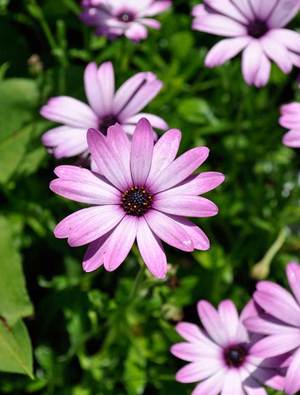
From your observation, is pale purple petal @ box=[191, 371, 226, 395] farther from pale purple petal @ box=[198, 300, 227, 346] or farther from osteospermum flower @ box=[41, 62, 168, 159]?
osteospermum flower @ box=[41, 62, 168, 159]

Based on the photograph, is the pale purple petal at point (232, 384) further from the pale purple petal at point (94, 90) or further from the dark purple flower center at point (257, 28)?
the dark purple flower center at point (257, 28)

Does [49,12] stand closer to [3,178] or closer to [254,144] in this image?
[3,178]

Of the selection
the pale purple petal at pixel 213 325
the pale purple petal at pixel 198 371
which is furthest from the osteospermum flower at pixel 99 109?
the pale purple petal at pixel 198 371

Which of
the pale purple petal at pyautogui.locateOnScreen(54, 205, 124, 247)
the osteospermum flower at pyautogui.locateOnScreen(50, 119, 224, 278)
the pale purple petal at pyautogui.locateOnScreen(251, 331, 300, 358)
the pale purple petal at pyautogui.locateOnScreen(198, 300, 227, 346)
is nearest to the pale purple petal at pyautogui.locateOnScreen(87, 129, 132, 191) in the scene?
the osteospermum flower at pyautogui.locateOnScreen(50, 119, 224, 278)

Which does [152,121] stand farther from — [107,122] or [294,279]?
[294,279]

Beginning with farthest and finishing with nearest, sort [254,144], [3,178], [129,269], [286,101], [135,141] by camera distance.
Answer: [286,101] → [254,144] → [129,269] → [3,178] → [135,141]

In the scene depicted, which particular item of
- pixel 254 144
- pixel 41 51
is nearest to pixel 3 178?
pixel 41 51

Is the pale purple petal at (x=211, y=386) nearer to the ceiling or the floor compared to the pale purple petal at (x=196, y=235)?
nearer to the floor
